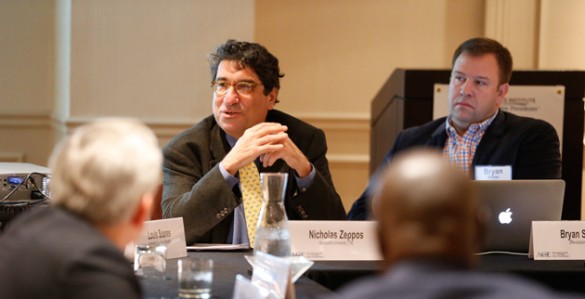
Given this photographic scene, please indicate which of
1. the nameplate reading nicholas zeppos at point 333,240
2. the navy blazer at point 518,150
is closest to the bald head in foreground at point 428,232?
the nameplate reading nicholas zeppos at point 333,240

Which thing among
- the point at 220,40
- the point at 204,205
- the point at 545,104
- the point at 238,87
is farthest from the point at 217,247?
the point at 220,40

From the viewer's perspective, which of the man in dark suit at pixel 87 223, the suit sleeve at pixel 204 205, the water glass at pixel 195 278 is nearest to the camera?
the man in dark suit at pixel 87 223

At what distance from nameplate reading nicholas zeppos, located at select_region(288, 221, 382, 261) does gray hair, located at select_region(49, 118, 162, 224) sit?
3.95ft

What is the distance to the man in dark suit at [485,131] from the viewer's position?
11.8 ft

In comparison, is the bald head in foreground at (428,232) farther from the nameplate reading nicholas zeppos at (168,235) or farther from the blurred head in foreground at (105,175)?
the nameplate reading nicholas zeppos at (168,235)

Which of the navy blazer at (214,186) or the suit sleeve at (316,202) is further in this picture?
the suit sleeve at (316,202)

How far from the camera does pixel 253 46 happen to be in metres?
3.34

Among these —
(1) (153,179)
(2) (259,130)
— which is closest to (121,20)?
(2) (259,130)

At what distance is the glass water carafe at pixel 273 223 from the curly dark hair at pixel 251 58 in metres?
0.94

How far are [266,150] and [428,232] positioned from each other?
193 cm

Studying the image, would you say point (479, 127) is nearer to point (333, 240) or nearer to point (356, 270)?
point (333, 240)

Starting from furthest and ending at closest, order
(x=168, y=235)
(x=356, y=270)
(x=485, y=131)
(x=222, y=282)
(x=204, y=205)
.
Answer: (x=485, y=131), (x=204, y=205), (x=168, y=235), (x=356, y=270), (x=222, y=282)

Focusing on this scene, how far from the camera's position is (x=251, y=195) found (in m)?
3.09

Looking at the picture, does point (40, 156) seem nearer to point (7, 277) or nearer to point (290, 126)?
point (290, 126)
